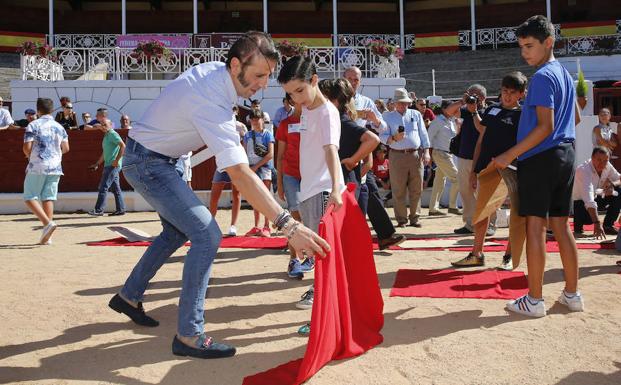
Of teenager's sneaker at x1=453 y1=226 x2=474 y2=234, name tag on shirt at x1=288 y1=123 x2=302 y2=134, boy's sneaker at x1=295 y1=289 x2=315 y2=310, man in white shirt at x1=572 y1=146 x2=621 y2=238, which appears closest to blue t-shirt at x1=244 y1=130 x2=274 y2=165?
teenager's sneaker at x1=453 y1=226 x2=474 y2=234

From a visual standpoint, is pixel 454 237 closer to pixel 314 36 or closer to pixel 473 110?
pixel 473 110

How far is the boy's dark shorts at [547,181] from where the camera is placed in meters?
4.05

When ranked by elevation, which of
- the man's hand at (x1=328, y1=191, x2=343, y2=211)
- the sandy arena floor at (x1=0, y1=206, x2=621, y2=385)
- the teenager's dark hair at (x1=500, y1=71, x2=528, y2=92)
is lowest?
the sandy arena floor at (x1=0, y1=206, x2=621, y2=385)

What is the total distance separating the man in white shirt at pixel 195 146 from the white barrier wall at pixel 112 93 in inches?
511

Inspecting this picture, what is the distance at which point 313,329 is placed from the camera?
119 inches

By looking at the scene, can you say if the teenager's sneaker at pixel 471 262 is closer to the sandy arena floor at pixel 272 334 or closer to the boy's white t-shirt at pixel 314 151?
the sandy arena floor at pixel 272 334

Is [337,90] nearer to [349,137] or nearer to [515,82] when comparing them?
[349,137]

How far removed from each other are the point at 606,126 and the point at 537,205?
28.5ft

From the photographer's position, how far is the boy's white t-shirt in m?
3.97

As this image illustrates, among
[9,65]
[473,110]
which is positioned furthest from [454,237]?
[9,65]

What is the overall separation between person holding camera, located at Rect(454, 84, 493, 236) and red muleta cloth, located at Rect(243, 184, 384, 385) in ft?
12.7

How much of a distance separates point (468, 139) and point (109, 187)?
682 centimetres

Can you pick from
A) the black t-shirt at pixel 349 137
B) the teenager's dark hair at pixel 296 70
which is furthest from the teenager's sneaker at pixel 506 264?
the teenager's dark hair at pixel 296 70

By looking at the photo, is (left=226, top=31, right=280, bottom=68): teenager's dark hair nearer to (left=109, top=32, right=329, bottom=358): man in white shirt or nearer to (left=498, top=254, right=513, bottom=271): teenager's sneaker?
(left=109, top=32, right=329, bottom=358): man in white shirt
